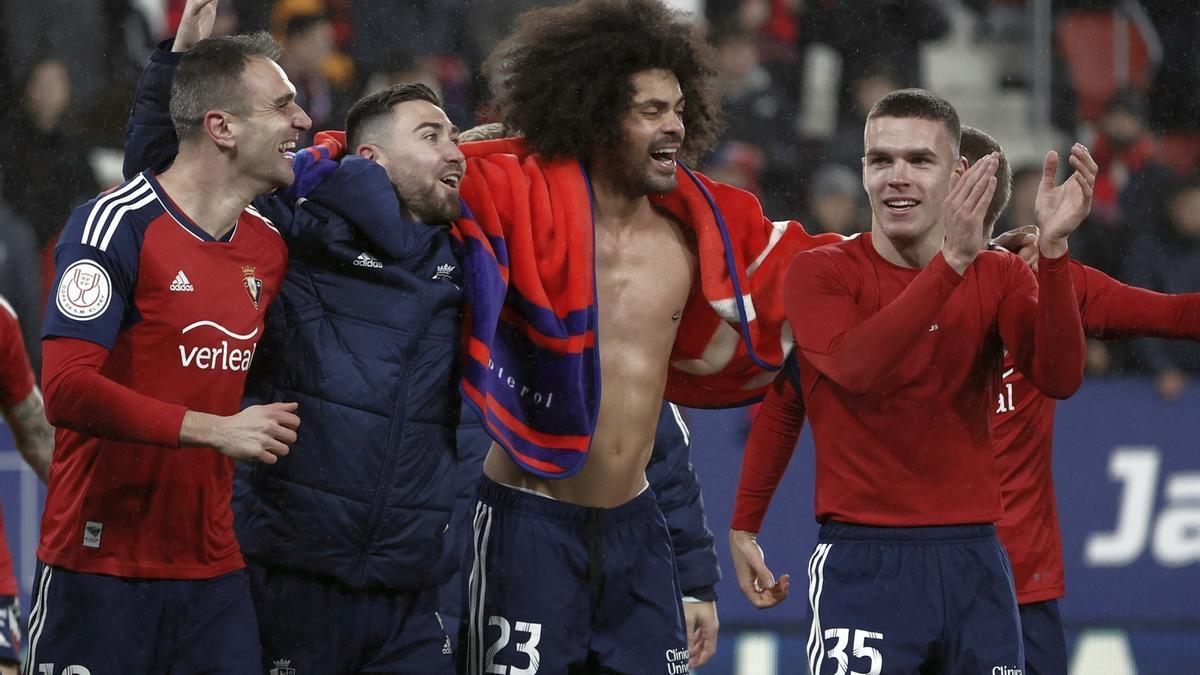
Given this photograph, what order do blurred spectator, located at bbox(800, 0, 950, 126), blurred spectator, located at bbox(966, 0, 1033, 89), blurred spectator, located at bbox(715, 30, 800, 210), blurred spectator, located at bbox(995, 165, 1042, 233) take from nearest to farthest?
blurred spectator, located at bbox(995, 165, 1042, 233) < blurred spectator, located at bbox(715, 30, 800, 210) < blurred spectator, located at bbox(800, 0, 950, 126) < blurred spectator, located at bbox(966, 0, 1033, 89)

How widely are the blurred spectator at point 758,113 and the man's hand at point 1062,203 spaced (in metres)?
5.40

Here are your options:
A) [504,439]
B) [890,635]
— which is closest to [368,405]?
[504,439]

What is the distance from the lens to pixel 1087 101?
1006cm

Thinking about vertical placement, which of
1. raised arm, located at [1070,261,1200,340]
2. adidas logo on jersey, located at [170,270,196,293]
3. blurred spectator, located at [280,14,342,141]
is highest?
blurred spectator, located at [280,14,342,141]

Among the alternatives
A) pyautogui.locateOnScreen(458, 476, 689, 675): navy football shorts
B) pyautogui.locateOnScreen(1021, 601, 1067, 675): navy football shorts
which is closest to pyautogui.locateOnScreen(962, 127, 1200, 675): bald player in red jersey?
pyautogui.locateOnScreen(1021, 601, 1067, 675): navy football shorts

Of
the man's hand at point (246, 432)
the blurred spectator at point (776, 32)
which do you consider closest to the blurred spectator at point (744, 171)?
the blurred spectator at point (776, 32)

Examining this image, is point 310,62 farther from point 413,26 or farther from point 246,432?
point 246,432

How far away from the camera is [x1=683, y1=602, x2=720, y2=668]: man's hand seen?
4.67m

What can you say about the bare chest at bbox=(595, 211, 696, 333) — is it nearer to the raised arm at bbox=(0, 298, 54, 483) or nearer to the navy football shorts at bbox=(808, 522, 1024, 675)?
the navy football shorts at bbox=(808, 522, 1024, 675)

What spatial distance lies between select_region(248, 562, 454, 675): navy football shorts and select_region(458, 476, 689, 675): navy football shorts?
168 millimetres

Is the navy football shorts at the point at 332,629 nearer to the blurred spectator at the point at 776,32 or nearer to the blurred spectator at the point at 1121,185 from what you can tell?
the blurred spectator at the point at 1121,185

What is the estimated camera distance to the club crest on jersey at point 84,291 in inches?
140

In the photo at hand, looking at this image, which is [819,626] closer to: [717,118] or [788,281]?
[788,281]

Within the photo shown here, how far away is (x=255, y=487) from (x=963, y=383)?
164 centimetres
